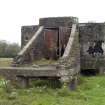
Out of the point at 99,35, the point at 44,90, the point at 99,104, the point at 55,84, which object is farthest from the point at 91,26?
the point at 99,104

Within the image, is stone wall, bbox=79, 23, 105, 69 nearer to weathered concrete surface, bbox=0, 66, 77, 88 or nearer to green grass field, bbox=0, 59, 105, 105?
weathered concrete surface, bbox=0, 66, 77, 88

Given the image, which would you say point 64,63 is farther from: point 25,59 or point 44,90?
point 25,59

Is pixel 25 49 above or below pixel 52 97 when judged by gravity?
above

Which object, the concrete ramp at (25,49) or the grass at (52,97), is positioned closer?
the grass at (52,97)

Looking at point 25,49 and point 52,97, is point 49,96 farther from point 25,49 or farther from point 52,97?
point 25,49

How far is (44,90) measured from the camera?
1129cm

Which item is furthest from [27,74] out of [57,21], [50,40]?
[57,21]

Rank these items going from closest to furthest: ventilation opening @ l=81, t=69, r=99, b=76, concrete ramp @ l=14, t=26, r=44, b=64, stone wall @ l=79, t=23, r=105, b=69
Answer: concrete ramp @ l=14, t=26, r=44, b=64 < stone wall @ l=79, t=23, r=105, b=69 < ventilation opening @ l=81, t=69, r=99, b=76

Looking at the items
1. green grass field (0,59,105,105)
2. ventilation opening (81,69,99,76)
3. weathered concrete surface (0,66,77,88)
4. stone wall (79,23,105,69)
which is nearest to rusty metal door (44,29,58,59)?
stone wall (79,23,105,69)

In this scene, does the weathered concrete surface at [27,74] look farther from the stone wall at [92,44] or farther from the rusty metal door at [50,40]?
the stone wall at [92,44]

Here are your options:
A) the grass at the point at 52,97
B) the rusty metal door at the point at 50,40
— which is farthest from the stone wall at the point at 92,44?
the grass at the point at 52,97

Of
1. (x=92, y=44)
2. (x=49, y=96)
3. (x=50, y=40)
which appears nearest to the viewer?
(x=49, y=96)

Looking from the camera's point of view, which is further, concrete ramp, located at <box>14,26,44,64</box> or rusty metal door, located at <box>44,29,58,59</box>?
rusty metal door, located at <box>44,29,58,59</box>

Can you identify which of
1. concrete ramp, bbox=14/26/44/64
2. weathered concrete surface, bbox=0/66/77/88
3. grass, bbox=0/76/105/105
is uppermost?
concrete ramp, bbox=14/26/44/64
